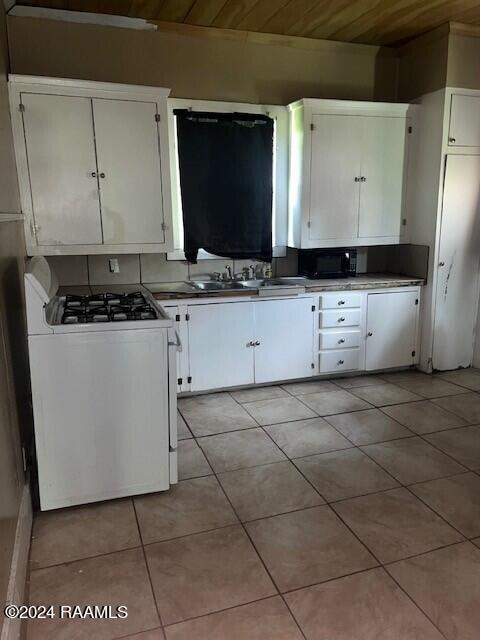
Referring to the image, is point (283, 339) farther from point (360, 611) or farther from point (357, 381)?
point (360, 611)

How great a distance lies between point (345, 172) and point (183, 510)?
2.91m

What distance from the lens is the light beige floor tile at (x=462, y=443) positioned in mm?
2727

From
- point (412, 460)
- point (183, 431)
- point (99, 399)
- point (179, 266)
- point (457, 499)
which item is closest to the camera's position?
point (99, 399)

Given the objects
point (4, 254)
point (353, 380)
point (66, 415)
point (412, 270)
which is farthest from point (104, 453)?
point (412, 270)

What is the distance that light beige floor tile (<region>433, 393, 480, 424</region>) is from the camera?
10.9 feet

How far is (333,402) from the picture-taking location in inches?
141

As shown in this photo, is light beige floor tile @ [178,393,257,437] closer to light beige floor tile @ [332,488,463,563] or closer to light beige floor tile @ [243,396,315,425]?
light beige floor tile @ [243,396,315,425]

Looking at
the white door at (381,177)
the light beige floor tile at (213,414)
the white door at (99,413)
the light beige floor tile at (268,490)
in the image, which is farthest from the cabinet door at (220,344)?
the white door at (381,177)

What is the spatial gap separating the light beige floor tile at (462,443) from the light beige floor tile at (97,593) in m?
1.85

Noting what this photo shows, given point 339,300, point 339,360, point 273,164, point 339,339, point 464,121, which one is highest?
point 464,121

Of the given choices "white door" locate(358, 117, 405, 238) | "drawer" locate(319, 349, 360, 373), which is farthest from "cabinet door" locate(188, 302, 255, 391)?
"white door" locate(358, 117, 405, 238)

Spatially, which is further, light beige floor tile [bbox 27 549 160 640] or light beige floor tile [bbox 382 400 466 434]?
→ light beige floor tile [bbox 382 400 466 434]

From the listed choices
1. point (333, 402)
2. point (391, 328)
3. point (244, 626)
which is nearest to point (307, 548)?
point (244, 626)

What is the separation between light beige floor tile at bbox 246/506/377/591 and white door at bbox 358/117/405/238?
2603 mm
